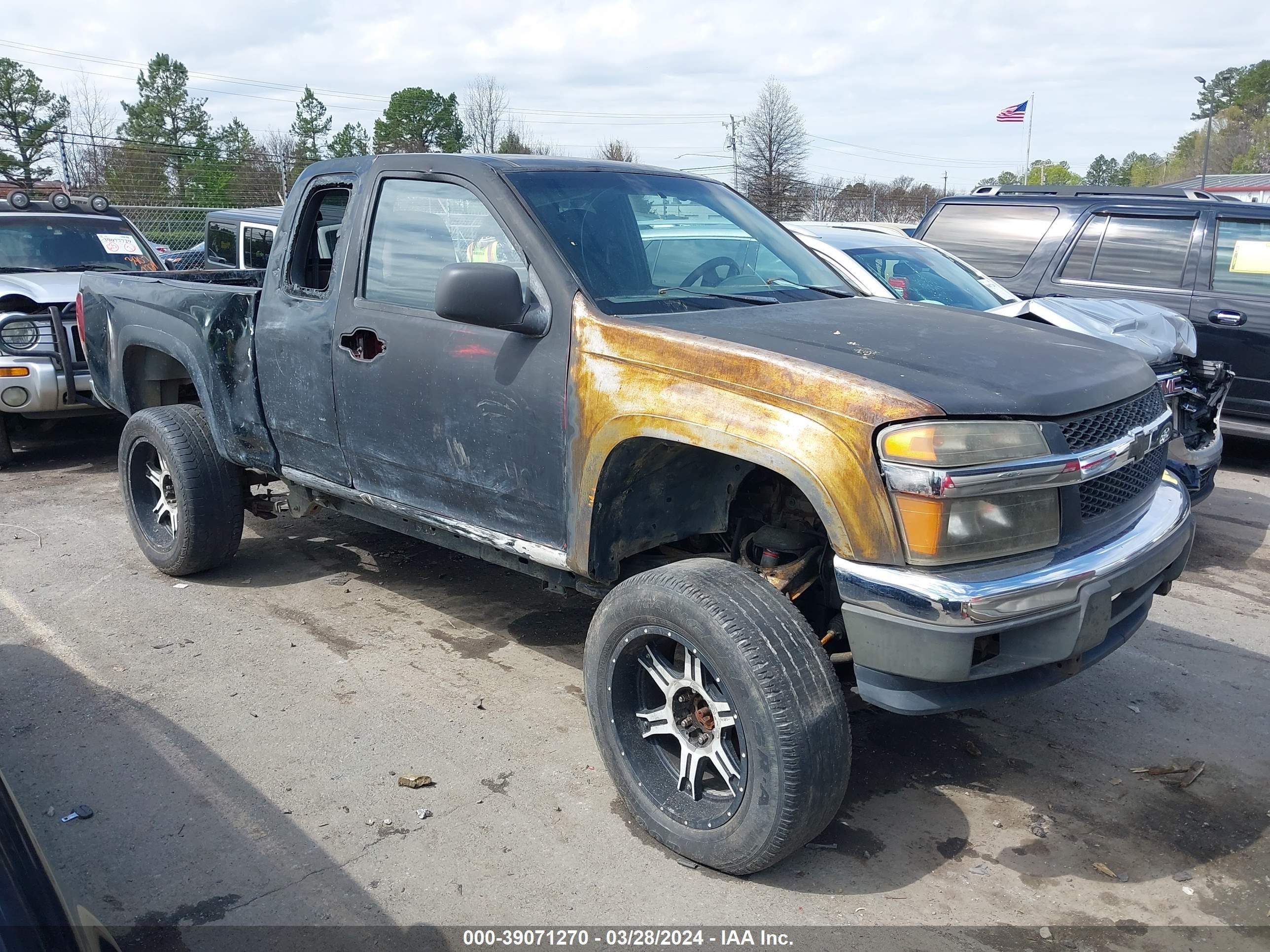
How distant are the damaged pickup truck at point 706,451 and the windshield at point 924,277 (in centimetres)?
260

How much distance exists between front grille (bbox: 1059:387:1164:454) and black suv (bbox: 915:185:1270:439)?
4.85m

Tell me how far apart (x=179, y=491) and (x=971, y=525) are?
382 centimetres

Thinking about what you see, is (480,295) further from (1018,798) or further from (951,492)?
(1018,798)

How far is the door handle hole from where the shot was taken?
3.92m

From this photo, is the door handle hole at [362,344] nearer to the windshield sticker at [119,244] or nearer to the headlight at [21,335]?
the headlight at [21,335]

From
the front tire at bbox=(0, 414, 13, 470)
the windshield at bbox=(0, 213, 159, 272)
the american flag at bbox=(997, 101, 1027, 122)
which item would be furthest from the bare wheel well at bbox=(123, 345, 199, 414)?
the american flag at bbox=(997, 101, 1027, 122)

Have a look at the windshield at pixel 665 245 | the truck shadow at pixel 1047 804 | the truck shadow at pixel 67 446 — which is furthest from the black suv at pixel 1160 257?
the truck shadow at pixel 67 446

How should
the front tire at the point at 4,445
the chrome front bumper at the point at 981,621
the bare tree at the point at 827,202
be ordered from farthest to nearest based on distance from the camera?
the bare tree at the point at 827,202
the front tire at the point at 4,445
the chrome front bumper at the point at 981,621

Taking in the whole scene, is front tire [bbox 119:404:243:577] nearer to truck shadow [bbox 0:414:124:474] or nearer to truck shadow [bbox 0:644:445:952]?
truck shadow [bbox 0:644:445:952]

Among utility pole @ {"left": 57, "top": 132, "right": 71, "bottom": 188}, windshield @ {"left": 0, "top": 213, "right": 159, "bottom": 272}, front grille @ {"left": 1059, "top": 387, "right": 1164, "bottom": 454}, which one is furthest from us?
utility pole @ {"left": 57, "top": 132, "right": 71, "bottom": 188}

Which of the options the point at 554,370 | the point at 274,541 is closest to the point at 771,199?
the point at 274,541

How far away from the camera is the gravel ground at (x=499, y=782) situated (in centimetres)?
284

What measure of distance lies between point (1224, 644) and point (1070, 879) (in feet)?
7.20

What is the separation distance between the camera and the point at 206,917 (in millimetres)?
2777
